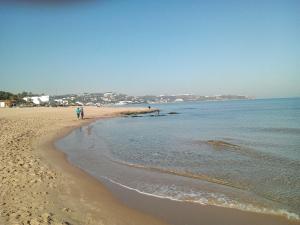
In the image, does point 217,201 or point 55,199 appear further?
point 217,201

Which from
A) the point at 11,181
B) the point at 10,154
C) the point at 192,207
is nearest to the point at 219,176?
the point at 192,207

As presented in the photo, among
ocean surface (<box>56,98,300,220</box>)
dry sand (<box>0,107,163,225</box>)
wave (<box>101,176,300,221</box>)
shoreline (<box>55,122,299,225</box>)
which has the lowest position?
ocean surface (<box>56,98,300,220</box>)

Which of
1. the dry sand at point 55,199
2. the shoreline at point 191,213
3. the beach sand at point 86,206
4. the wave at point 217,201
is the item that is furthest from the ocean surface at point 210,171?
the dry sand at point 55,199

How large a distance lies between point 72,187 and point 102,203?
1607mm

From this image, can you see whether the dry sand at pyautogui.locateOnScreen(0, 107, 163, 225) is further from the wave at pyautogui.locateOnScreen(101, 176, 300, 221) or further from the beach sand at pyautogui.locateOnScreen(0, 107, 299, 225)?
the wave at pyautogui.locateOnScreen(101, 176, 300, 221)

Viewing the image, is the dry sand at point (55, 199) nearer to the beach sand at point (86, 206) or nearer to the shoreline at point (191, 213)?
the beach sand at point (86, 206)

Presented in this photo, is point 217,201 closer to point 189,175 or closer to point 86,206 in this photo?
point 189,175

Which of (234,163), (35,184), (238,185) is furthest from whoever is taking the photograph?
(234,163)

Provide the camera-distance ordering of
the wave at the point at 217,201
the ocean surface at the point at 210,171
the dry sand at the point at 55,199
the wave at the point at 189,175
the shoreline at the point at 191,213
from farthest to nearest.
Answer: the wave at the point at 189,175 < the ocean surface at the point at 210,171 < the wave at the point at 217,201 < the shoreline at the point at 191,213 < the dry sand at the point at 55,199

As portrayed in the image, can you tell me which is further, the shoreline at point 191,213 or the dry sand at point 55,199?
the shoreline at point 191,213

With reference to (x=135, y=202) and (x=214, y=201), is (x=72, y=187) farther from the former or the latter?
(x=214, y=201)

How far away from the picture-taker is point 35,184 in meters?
8.23

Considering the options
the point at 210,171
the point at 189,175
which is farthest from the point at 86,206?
the point at 210,171

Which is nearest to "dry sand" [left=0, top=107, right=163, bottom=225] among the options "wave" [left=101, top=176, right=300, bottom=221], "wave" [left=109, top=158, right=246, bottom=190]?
"wave" [left=101, top=176, right=300, bottom=221]
